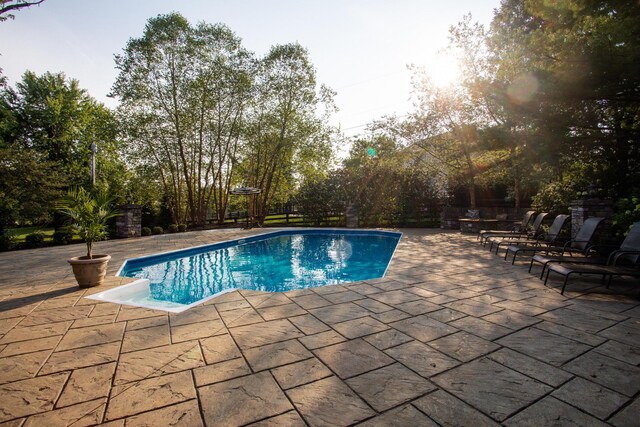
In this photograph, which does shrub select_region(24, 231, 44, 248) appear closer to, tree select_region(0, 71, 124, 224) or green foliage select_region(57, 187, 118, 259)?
tree select_region(0, 71, 124, 224)

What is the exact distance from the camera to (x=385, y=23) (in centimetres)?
800

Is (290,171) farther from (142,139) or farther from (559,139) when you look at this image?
(559,139)

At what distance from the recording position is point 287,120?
1559 centimetres

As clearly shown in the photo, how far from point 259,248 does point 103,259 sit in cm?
581

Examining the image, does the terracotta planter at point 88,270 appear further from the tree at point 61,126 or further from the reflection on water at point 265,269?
the tree at point 61,126

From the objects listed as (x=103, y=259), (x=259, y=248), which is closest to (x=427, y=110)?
(x=259, y=248)

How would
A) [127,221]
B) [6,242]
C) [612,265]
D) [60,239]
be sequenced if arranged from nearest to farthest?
[612,265] → [6,242] → [60,239] → [127,221]

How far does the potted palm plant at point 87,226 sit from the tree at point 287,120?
1188 centimetres

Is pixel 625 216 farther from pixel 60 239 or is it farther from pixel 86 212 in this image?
pixel 60 239

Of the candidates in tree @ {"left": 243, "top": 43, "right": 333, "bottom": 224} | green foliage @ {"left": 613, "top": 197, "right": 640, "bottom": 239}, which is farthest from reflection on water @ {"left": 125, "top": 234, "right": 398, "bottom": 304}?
tree @ {"left": 243, "top": 43, "right": 333, "bottom": 224}

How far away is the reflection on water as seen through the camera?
18.6ft

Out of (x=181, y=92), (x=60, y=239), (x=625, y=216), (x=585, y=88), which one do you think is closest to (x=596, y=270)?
(x=625, y=216)

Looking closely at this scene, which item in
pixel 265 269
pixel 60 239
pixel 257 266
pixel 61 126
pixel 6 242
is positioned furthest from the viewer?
pixel 61 126

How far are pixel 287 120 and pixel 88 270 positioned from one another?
42.2 feet
